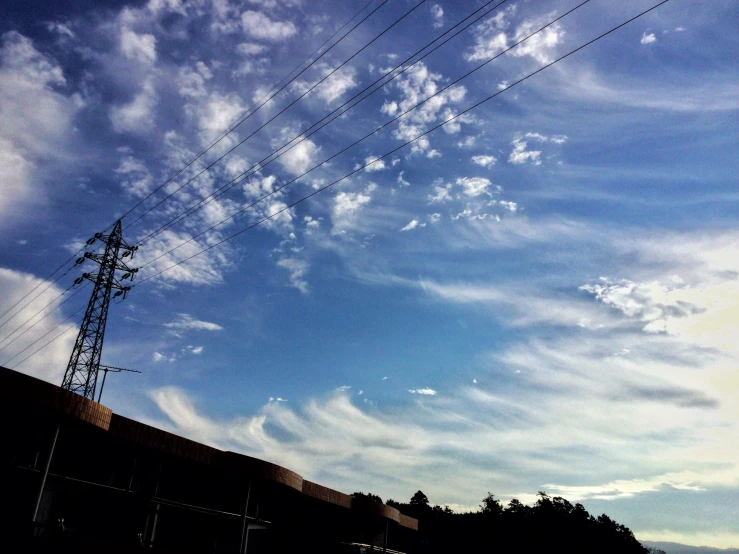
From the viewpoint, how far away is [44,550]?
424 inches

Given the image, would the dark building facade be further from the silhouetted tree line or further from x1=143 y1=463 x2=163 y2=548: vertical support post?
the silhouetted tree line

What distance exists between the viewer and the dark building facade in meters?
11.3

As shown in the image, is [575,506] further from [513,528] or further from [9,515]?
[9,515]

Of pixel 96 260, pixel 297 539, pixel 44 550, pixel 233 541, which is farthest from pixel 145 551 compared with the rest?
pixel 96 260

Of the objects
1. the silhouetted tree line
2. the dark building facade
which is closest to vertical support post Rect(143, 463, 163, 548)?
the dark building facade

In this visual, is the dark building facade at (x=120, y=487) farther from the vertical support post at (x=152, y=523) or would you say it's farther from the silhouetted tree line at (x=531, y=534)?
the silhouetted tree line at (x=531, y=534)

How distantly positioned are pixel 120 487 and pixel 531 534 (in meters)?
61.4

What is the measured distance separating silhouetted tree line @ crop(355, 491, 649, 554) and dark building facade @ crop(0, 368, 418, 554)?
46.6 meters

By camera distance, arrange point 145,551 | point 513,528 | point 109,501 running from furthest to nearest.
→ point 513,528 → point 109,501 → point 145,551

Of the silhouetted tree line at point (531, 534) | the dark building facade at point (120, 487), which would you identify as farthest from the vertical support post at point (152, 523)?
the silhouetted tree line at point (531, 534)

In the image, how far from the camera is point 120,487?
57.8ft

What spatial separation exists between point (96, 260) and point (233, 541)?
66.8 feet

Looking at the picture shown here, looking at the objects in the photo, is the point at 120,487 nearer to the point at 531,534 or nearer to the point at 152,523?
the point at 152,523

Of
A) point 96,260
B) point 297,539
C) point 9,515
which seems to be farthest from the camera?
point 96,260
